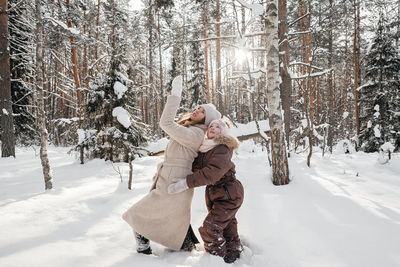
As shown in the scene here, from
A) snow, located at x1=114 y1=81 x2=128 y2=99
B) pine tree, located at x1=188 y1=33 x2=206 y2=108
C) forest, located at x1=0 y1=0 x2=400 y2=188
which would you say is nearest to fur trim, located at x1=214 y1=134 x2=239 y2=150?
forest, located at x1=0 y1=0 x2=400 y2=188

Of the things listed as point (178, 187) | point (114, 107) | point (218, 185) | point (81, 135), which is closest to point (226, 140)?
point (218, 185)

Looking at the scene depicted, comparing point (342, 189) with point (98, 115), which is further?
point (98, 115)

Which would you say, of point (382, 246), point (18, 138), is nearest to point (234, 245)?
point (382, 246)

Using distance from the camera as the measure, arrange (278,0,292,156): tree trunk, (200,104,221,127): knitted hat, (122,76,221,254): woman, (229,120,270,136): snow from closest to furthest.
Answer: (122,76,221,254): woman → (200,104,221,127): knitted hat → (229,120,270,136): snow → (278,0,292,156): tree trunk

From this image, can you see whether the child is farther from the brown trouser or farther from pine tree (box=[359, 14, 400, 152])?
pine tree (box=[359, 14, 400, 152])

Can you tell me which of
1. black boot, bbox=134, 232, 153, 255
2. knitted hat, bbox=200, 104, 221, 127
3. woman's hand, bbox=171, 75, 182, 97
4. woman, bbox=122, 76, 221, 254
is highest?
woman's hand, bbox=171, 75, 182, 97

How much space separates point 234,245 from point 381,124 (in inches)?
554

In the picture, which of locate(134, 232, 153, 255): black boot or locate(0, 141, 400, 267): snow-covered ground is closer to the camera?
locate(0, 141, 400, 267): snow-covered ground

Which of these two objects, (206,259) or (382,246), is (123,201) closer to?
(206,259)

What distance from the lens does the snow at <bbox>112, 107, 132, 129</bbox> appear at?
757cm

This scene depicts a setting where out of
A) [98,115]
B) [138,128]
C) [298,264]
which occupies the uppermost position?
[98,115]

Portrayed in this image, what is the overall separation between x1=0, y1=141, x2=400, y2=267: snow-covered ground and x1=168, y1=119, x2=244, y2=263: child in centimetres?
17

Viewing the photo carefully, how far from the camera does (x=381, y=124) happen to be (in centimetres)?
1236

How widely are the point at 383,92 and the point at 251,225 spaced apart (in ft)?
44.5
